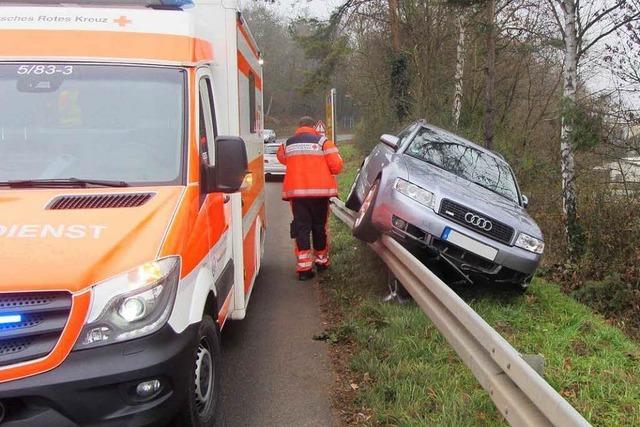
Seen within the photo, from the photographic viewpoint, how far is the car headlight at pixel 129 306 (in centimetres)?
258

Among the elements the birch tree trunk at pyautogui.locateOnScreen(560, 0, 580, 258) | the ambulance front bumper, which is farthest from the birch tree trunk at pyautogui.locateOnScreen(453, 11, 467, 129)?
the ambulance front bumper

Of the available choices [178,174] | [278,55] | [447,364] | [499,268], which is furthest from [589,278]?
[278,55]

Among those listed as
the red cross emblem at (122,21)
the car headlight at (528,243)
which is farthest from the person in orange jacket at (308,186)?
the red cross emblem at (122,21)

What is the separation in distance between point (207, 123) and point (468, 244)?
9.34ft

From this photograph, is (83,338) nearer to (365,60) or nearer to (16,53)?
(16,53)

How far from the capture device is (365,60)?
2120 cm

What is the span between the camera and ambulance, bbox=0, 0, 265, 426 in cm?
252

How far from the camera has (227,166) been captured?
3.64 m

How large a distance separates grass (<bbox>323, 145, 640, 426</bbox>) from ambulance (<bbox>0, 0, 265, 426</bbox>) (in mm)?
1150

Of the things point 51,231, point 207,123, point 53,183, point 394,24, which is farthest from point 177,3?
point 394,24

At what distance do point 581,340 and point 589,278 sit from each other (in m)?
2.56

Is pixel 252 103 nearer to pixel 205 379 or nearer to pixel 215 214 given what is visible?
pixel 215 214

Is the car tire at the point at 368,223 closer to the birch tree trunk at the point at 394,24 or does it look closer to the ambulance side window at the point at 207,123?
the ambulance side window at the point at 207,123

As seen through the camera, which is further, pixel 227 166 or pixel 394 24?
pixel 394 24
